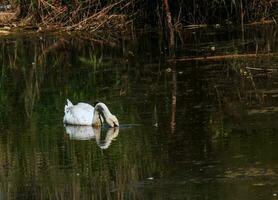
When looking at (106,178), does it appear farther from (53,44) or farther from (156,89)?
(53,44)

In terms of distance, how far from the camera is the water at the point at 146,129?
7004 mm

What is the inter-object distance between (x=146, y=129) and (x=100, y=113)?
70 cm

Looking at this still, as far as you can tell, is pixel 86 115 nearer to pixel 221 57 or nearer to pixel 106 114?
pixel 106 114

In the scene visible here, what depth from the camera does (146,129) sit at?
30.0ft

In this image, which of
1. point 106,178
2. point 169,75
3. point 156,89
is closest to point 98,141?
point 106,178

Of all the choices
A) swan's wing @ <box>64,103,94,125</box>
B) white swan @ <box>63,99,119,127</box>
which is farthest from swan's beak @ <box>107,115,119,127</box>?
swan's wing @ <box>64,103,94,125</box>

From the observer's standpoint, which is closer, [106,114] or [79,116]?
[106,114]

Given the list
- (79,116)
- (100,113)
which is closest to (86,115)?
(79,116)

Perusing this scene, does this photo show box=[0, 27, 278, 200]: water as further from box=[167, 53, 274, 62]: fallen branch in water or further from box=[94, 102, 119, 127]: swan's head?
box=[167, 53, 274, 62]: fallen branch in water

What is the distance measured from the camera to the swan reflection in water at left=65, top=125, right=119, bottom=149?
8.84m

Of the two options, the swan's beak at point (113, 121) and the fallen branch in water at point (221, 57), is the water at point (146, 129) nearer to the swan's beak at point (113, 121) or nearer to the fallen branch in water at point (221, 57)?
the swan's beak at point (113, 121)

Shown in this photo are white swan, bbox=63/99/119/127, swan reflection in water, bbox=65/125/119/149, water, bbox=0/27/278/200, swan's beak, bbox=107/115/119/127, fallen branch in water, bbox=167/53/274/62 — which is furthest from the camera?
fallen branch in water, bbox=167/53/274/62

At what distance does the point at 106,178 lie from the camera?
7.30 meters

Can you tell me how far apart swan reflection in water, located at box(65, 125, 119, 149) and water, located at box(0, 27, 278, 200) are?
0.01 metres
